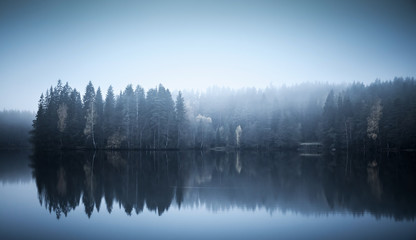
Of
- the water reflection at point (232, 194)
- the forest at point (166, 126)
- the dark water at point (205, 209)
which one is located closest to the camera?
the dark water at point (205, 209)

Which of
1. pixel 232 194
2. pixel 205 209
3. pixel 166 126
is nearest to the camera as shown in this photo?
pixel 205 209

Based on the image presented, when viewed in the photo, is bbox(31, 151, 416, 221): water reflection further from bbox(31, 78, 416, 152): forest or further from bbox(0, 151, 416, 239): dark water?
bbox(31, 78, 416, 152): forest

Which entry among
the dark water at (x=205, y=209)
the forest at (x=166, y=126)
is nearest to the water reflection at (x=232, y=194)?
the dark water at (x=205, y=209)

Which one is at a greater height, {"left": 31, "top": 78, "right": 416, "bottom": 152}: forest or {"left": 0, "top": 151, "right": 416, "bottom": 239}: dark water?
{"left": 31, "top": 78, "right": 416, "bottom": 152}: forest

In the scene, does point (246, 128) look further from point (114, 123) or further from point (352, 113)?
point (114, 123)

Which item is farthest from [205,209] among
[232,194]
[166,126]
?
[166,126]

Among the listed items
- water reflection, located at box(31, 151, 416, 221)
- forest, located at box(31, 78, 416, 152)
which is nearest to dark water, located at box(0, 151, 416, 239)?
water reflection, located at box(31, 151, 416, 221)

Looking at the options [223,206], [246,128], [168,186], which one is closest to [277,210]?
[223,206]

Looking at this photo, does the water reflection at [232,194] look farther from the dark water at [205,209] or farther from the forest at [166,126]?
the forest at [166,126]

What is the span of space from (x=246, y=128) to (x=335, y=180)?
255ft

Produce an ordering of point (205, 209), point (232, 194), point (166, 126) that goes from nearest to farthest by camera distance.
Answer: point (205, 209) < point (232, 194) < point (166, 126)

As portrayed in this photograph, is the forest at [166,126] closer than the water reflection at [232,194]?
No

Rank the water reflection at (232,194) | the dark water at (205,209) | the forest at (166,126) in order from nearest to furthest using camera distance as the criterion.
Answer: the dark water at (205,209) < the water reflection at (232,194) < the forest at (166,126)

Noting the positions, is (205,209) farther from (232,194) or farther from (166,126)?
(166,126)
